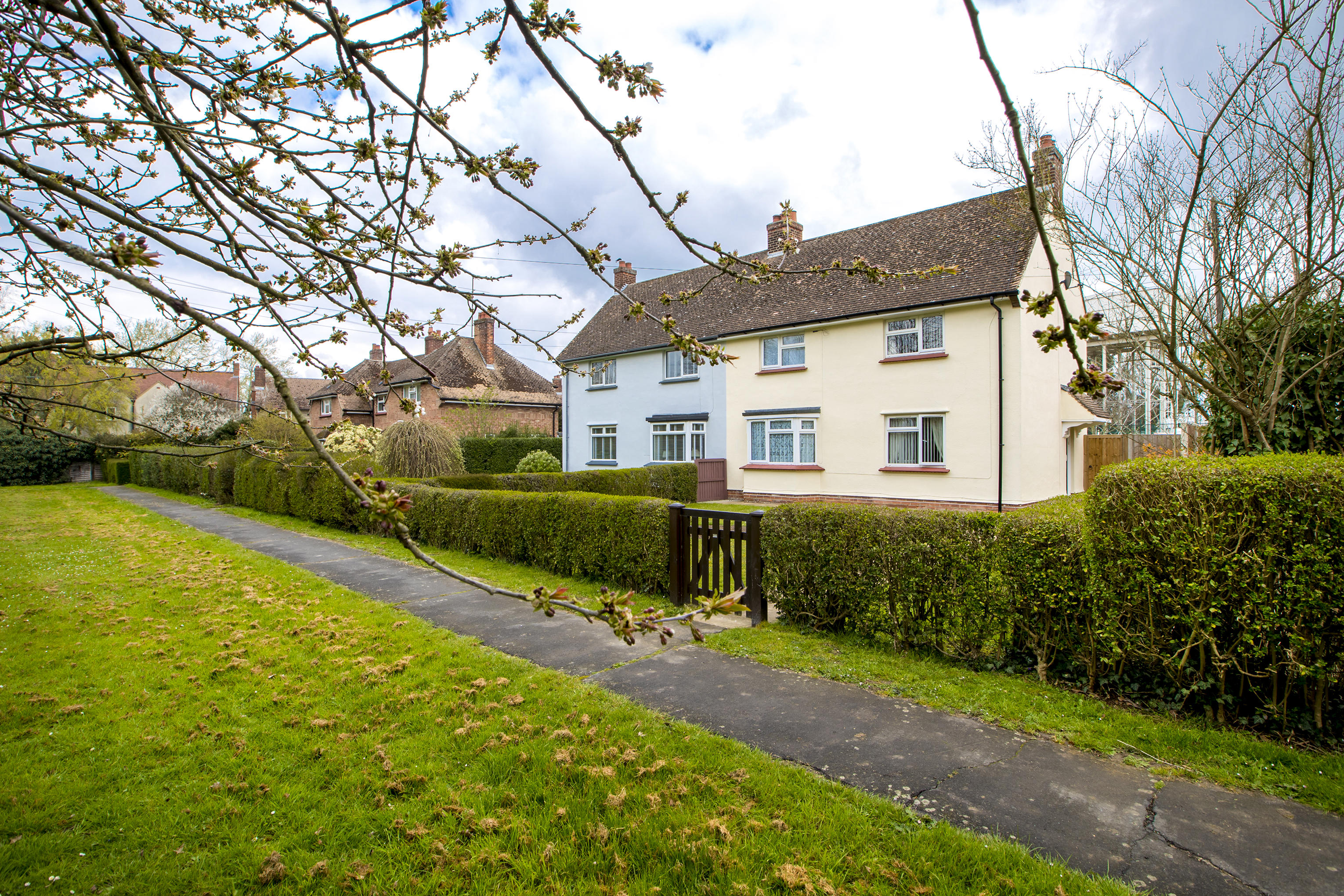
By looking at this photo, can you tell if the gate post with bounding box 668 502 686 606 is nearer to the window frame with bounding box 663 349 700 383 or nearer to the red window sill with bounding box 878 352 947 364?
the red window sill with bounding box 878 352 947 364

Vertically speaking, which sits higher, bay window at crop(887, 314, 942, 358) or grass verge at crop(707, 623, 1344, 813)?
bay window at crop(887, 314, 942, 358)

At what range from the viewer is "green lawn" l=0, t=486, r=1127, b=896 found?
277cm

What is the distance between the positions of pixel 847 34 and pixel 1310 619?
14.0 feet

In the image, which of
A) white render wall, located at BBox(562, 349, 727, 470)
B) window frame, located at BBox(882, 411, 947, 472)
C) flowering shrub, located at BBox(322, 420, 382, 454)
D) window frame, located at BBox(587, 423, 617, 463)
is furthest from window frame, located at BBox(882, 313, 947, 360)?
flowering shrub, located at BBox(322, 420, 382, 454)

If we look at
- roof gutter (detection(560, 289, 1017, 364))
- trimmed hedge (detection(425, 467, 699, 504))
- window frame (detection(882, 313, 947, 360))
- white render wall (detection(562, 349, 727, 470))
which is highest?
roof gutter (detection(560, 289, 1017, 364))

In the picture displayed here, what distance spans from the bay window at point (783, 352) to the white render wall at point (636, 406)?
1.88 meters

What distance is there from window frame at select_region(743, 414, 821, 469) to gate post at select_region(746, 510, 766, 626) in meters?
12.4

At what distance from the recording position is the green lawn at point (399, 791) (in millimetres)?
2771

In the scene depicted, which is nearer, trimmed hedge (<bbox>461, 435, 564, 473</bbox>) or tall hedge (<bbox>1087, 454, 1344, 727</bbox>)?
tall hedge (<bbox>1087, 454, 1344, 727</bbox>)

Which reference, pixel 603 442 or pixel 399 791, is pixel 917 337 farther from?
pixel 399 791

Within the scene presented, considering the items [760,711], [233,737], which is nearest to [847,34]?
[760,711]

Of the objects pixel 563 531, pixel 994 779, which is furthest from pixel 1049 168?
pixel 994 779

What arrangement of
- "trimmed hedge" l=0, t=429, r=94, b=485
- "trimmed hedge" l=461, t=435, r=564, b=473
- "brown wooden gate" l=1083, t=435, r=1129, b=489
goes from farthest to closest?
"trimmed hedge" l=0, t=429, r=94, b=485, "trimmed hedge" l=461, t=435, r=564, b=473, "brown wooden gate" l=1083, t=435, r=1129, b=489

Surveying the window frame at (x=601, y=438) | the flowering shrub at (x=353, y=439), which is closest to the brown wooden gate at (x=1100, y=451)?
the window frame at (x=601, y=438)
